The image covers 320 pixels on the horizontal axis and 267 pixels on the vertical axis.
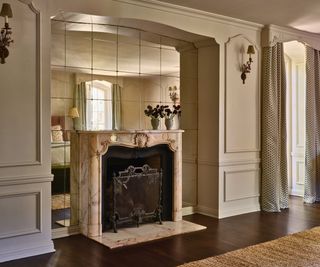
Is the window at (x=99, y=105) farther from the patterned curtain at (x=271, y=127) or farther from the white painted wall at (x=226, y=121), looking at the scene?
the patterned curtain at (x=271, y=127)

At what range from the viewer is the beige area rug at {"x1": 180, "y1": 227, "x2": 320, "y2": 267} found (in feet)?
11.6

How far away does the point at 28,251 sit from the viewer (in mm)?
3822

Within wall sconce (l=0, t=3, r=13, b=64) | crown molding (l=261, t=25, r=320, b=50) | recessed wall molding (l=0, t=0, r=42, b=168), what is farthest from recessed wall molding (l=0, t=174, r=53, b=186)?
crown molding (l=261, t=25, r=320, b=50)

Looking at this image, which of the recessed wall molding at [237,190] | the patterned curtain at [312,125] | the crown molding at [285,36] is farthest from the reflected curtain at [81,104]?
the patterned curtain at [312,125]

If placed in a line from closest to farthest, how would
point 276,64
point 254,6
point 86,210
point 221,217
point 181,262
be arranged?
point 181,262 < point 86,210 < point 254,6 < point 221,217 < point 276,64

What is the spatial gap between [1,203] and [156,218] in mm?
2074

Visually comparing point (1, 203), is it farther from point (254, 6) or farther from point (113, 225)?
point (254, 6)

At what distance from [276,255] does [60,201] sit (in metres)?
2.40

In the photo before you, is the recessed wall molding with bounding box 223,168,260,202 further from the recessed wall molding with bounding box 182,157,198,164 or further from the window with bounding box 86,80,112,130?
the window with bounding box 86,80,112,130

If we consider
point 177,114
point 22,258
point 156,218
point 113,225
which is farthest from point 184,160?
point 22,258

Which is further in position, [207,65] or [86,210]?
[207,65]

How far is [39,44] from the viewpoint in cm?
388

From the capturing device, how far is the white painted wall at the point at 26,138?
12.1 feet

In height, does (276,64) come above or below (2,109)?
above
